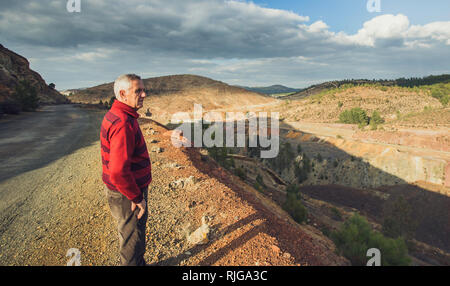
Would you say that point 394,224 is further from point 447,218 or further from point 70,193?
point 70,193

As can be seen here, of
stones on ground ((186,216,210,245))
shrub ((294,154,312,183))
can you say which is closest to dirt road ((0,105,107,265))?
stones on ground ((186,216,210,245))

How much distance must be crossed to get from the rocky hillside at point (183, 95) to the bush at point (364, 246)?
52720mm

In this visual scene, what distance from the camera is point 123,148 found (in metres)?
2.22

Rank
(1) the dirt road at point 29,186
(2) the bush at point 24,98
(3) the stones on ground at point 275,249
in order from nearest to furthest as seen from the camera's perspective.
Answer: (3) the stones on ground at point 275,249 → (1) the dirt road at point 29,186 → (2) the bush at point 24,98

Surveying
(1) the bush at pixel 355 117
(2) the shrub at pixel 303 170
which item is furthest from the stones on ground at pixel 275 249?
(1) the bush at pixel 355 117

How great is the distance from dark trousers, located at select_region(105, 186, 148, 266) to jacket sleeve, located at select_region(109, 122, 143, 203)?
36cm

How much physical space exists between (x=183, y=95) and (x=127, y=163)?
256ft

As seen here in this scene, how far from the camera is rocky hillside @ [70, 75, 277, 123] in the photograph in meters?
65.4

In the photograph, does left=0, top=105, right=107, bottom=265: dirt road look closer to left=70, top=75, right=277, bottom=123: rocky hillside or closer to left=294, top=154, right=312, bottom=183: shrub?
left=294, top=154, right=312, bottom=183: shrub

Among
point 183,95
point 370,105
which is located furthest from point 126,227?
point 183,95

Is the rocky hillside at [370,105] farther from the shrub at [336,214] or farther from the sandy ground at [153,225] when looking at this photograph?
the sandy ground at [153,225]

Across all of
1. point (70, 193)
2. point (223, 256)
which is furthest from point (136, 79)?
point (70, 193)

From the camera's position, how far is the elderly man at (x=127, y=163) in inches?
87.8

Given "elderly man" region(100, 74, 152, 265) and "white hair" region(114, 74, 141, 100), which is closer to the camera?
"elderly man" region(100, 74, 152, 265)
